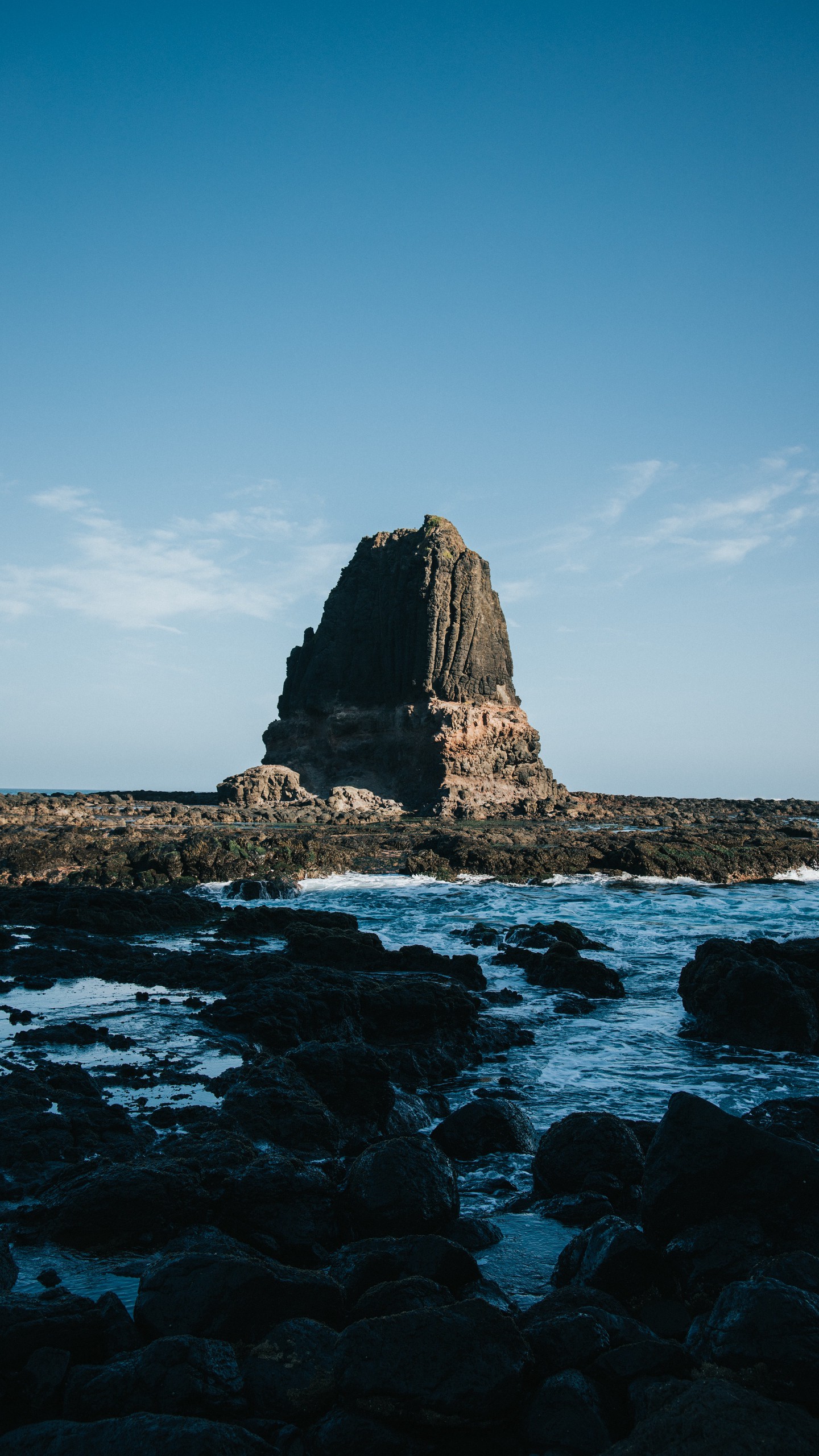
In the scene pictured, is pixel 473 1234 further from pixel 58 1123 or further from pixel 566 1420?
pixel 58 1123

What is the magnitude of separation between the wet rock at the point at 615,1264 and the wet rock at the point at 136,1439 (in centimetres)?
211

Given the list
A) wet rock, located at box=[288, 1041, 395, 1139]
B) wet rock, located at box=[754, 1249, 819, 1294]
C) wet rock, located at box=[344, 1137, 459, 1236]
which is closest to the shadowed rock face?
wet rock, located at box=[288, 1041, 395, 1139]

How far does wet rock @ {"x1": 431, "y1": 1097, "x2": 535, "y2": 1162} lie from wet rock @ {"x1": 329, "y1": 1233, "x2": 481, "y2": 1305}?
2203 millimetres

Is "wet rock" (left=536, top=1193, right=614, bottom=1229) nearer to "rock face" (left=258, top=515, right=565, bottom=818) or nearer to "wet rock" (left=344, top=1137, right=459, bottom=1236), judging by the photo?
"wet rock" (left=344, top=1137, right=459, bottom=1236)

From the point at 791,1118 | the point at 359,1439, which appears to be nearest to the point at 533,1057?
the point at 791,1118

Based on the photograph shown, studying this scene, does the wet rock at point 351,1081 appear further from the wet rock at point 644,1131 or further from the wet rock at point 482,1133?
the wet rock at point 644,1131

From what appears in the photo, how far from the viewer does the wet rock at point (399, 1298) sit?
395 centimetres

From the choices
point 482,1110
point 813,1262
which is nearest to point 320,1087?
point 482,1110

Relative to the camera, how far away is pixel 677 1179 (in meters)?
4.89

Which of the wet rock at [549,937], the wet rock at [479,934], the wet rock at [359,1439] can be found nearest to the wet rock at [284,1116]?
the wet rock at [359,1439]

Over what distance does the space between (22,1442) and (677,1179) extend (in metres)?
3.48

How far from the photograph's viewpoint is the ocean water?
212 inches

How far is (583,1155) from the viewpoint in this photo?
599cm

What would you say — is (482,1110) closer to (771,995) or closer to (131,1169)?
(131,1169)
